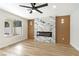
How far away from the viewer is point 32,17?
7.51 feet

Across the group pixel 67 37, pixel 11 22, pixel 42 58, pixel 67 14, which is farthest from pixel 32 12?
pixel 42 58

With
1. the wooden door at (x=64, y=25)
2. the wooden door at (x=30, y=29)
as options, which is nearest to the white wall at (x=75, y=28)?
the wooden door at (x=64, y=25)

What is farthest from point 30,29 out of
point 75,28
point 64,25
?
point 75,28

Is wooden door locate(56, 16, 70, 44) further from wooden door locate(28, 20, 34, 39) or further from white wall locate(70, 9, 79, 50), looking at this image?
wooden door locate(28, 20, 34, 39)

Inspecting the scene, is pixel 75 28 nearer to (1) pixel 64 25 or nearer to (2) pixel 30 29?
(1) pixel 64 25

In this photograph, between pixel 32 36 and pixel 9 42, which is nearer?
pixel 9 42

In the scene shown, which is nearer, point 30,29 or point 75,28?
point 75,28

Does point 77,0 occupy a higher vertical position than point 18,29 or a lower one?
higher

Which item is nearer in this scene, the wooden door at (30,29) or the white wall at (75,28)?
the white wall at (75,28)

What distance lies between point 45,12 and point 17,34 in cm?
93

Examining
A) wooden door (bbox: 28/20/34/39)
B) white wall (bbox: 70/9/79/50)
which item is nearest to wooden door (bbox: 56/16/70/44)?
white wall (bbox: 70/9/79/50)

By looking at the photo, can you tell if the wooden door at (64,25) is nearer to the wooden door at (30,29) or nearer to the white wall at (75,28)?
the white wall at (75,28)

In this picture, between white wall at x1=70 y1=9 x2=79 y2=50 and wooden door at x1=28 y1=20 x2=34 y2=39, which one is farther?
wooden door at x1=28 y1=20 x2=34 y2=39

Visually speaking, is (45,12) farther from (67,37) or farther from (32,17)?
(67,37)
